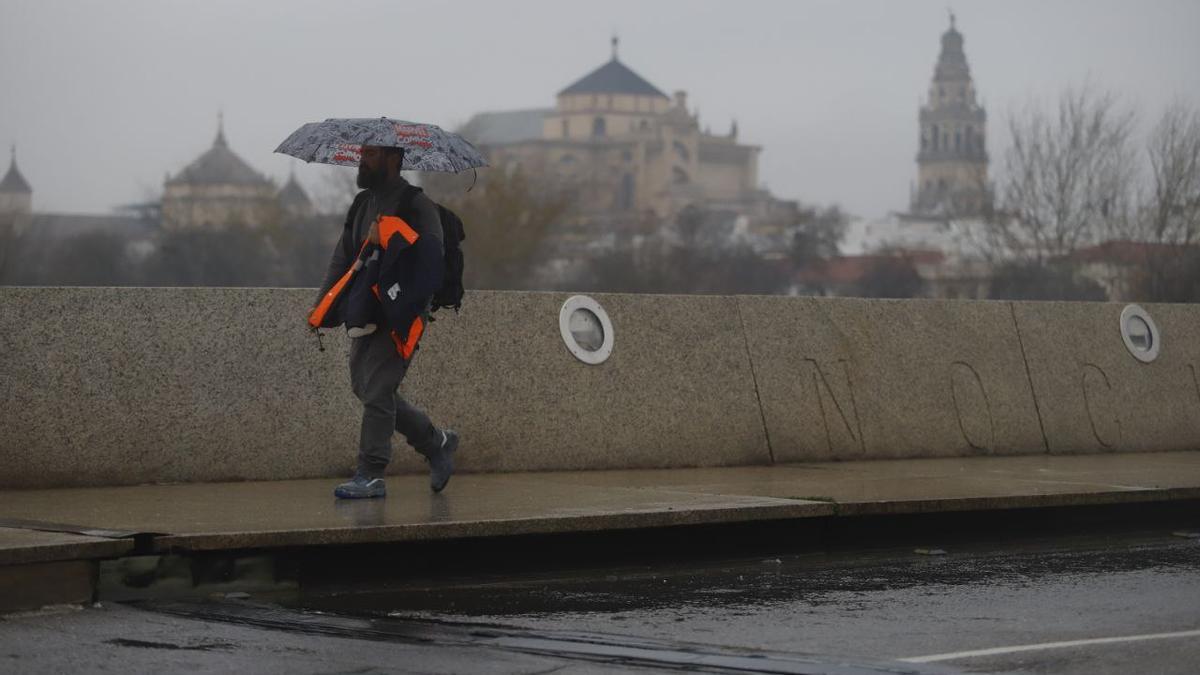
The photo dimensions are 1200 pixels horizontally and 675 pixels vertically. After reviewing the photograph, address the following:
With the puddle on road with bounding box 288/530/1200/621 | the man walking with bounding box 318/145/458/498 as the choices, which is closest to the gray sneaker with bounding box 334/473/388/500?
the man walking with bounding box 318/145/458/498

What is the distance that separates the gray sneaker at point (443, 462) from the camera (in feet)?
29.8

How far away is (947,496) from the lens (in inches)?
379

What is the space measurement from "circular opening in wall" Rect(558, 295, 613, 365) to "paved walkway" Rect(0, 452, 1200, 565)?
2.33 feet

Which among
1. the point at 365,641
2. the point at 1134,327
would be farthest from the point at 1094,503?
the point at 365,641

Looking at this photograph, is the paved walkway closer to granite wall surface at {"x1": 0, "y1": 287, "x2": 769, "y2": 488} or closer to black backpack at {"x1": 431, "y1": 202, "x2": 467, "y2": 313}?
granite wall surface at {"x1": 0, "y1": 287, "x2": 769, "y2": 488}

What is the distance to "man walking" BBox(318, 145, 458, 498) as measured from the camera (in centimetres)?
858

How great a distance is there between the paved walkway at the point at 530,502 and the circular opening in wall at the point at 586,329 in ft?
2.33

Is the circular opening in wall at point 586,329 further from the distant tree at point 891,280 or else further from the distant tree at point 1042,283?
the distant tree at point 891,280

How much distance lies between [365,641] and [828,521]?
3.27 m

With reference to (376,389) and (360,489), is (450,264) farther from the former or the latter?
(360,489)

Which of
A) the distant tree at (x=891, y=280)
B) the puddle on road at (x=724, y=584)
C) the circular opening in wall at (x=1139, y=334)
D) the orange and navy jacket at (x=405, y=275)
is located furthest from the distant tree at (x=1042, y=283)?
the orange and navy jacket at (x=405, y=275)

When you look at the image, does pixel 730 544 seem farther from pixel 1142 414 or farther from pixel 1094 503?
pixel 1142 414

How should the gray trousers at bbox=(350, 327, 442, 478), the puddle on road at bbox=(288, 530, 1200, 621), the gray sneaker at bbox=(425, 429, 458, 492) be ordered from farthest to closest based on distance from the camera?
1. the gray sneaker at bbox=(425, 429, 458, 492)
2. the gray trousers at bbox=(350, 327, 442, 478)
3. the puddle on road at bbox=(288, 530, 1200, 621)

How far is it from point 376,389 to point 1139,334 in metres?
7.18
